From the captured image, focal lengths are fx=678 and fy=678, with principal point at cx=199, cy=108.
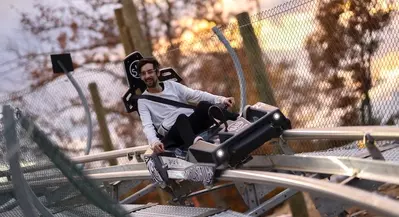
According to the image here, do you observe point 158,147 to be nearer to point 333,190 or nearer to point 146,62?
point 146,62

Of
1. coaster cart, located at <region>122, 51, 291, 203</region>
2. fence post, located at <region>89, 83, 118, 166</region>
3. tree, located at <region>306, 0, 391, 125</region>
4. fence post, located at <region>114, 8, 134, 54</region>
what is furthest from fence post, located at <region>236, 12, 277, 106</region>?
fence post, located at <region>114, 8, 134, 54</region>

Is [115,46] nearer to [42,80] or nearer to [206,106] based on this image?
[42,80]

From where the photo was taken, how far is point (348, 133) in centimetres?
370

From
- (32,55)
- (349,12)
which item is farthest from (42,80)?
(349,12)

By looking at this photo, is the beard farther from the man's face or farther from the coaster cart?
the coaster cart

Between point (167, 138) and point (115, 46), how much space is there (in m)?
9.51

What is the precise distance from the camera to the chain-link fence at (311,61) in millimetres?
5324

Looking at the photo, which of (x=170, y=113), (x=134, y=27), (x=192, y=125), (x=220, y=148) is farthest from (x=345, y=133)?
(x=134, y=27)

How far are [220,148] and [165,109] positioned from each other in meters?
1.18

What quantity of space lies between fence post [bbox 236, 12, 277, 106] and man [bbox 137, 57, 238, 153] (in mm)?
1417

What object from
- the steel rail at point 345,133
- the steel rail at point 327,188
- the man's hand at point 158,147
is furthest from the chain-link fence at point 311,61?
the steel rail at point 327,188

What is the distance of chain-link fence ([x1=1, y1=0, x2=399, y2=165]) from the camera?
17.5 feet

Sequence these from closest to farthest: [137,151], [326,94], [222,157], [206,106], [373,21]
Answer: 1. [222,157]
2. [206,106]
3. [373,21]
4. [137,151]
5. [326,94]

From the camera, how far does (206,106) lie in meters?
4.75
